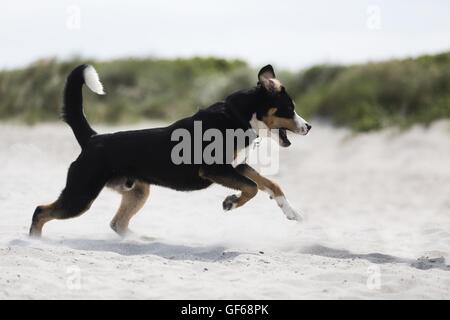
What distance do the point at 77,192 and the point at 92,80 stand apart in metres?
1.03

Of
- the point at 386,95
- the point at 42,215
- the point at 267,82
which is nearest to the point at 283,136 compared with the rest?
the point at 267,82

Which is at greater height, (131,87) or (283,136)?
(131,87)

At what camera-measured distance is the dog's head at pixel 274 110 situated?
6.95 meters

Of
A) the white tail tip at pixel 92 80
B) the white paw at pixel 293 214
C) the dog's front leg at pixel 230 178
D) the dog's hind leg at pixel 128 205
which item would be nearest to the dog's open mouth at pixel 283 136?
the dog's front leg at pixel 230 178

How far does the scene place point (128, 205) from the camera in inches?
290

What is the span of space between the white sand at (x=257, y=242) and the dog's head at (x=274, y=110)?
1.12 metres

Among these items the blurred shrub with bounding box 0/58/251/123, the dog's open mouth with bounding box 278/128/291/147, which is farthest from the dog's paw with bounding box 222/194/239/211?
the blurred shrub with bounding box 0/58/251/123

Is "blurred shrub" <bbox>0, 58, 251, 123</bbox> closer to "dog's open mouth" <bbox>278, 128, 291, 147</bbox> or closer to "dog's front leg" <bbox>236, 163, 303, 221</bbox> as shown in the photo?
"dog's open mouth" <bbox>278, 128, 291, 147</bbox>

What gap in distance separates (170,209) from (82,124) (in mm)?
2835

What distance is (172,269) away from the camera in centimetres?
556

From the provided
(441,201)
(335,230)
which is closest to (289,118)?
(335,230)

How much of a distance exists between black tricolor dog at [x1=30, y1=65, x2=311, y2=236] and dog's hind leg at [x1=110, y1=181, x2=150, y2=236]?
1.20 ft

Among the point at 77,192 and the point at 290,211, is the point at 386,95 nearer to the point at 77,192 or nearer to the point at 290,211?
the point at 290,211
